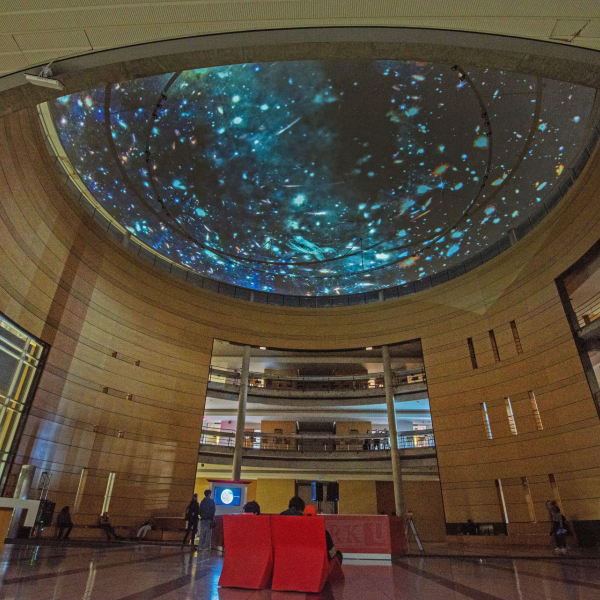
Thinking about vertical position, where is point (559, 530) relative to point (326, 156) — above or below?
below

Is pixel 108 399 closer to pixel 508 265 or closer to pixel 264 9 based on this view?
pixel 264 9

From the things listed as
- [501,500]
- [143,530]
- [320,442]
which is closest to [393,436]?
[501,500]

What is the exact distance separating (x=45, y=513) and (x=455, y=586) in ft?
43.5

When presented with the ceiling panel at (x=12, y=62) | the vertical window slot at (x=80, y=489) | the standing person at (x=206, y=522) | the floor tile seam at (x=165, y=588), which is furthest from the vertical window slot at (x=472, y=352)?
the ceiling panel at (x=12, y=62)

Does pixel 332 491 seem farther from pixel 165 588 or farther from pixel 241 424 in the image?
pixel 241 424

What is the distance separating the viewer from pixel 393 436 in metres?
21.2

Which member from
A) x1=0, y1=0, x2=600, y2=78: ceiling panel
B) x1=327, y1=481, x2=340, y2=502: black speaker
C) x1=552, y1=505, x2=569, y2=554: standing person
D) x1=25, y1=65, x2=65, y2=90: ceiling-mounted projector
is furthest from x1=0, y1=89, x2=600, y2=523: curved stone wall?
x1=327, y1=481, x2=340, y2=502: black speaker

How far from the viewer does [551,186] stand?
16297 millimetres

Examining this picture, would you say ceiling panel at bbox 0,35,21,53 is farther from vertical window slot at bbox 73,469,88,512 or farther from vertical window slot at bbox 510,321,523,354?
vertical window slot at bbox 510,321,523,354

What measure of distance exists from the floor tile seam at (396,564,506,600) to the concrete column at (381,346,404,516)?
1398cm

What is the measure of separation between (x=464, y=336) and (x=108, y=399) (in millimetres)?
17040

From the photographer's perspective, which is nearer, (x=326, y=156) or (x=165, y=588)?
(x=165, y=588)

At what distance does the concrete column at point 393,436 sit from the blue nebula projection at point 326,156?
564 cm

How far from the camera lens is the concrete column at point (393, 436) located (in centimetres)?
1976
